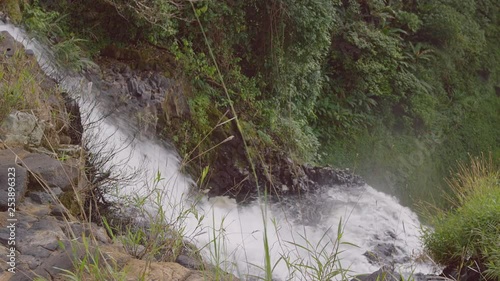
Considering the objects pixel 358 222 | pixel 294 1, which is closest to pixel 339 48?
pixel 294 1

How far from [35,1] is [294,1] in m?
3.46

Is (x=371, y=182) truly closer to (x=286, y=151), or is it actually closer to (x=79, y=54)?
(x=286, y=151)

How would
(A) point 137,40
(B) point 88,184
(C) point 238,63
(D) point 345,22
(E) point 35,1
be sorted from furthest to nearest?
(D) point 345,22, (C) point 238,63, (A) point 137,40, (E) point 35,1, (B) point 88,184

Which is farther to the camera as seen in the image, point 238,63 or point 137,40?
point 238,63

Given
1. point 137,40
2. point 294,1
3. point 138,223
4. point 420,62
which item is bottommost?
point 138,223

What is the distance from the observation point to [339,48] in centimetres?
1103

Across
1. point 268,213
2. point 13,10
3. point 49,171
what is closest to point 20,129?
point 49,171

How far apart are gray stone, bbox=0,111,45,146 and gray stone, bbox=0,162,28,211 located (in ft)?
1.71

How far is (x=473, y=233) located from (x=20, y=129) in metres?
4.09

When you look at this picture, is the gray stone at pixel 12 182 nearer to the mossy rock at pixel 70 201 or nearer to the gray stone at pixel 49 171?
the gray stone at pixel 49 171

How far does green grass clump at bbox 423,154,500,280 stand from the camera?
4.78 meters

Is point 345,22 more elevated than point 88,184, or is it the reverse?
point 345,22

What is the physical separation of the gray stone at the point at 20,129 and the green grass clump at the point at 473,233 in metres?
3.71

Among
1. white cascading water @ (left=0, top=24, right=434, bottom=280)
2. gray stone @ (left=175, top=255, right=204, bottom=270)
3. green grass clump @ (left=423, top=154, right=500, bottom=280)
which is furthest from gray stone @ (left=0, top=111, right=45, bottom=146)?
green grass clump @ (left=423, top=154, right=500, bottom=280)
